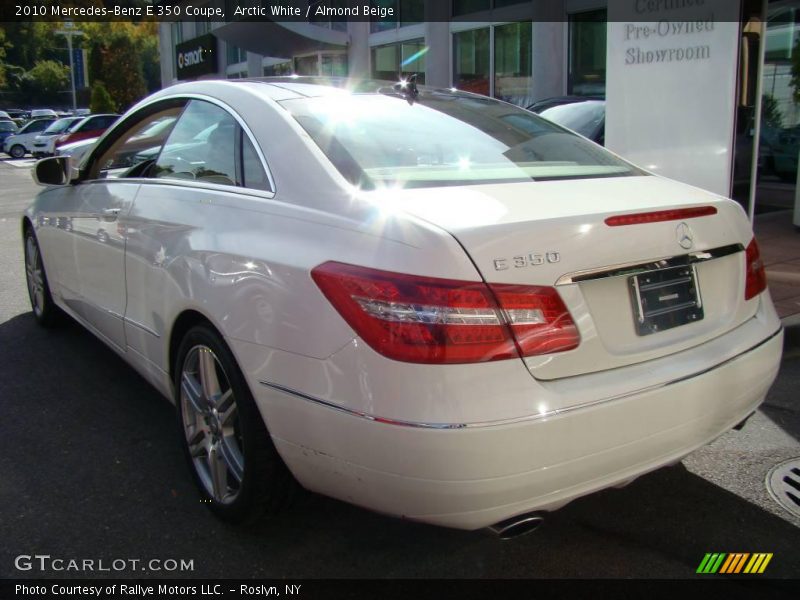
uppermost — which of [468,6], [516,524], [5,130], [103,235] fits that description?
[468,6]

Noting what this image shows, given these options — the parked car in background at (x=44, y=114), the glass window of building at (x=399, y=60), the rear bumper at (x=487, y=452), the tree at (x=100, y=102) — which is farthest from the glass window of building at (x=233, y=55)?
the rear bumper at (x=487, y=452)

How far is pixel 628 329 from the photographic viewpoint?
2.30 metres

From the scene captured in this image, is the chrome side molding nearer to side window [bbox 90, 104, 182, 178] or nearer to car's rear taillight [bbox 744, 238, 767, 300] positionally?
car's rear taillight [bbox 744, 238, 767, 300]

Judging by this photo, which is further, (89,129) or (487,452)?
(89,129)

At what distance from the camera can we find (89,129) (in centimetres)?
2200

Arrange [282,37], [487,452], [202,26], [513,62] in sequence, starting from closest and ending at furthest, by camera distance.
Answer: [487,452] < [513,62] < [282,37] < [202,26]

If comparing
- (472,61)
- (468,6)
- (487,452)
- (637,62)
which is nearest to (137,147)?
(487,452)

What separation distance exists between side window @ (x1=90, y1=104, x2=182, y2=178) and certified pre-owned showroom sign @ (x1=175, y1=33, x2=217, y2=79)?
26973mm

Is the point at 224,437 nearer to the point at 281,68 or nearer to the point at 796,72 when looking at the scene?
the point at 796,72

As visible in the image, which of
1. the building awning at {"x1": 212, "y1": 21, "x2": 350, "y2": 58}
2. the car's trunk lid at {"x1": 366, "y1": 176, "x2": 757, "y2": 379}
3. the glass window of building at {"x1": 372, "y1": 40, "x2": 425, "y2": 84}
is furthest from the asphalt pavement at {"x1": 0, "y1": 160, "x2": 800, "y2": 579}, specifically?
the building awning at {"x1": 212, "y1": 21, "x2": 350, "y2": 58}

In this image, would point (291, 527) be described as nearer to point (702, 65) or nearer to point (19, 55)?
point (702, 65)

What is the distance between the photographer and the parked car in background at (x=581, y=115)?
7899mm

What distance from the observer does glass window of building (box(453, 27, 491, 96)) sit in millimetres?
17156

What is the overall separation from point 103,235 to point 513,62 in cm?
1409
